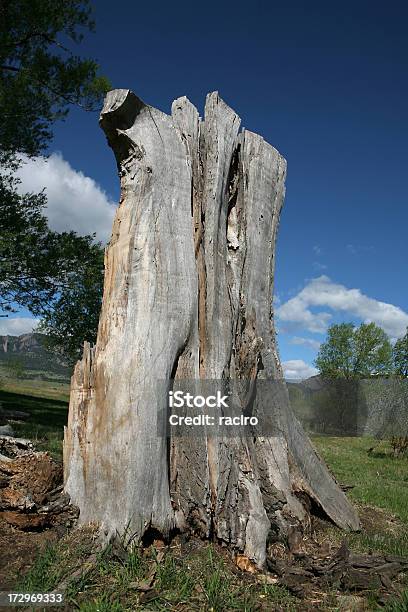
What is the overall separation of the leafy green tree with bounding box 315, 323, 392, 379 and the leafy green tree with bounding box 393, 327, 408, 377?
2110mm

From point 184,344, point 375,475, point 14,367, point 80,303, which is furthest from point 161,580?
point 14,367

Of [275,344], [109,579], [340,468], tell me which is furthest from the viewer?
[340,468]

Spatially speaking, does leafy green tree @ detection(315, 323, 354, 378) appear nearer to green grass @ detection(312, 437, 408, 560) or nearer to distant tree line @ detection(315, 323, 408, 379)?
distant tree line @ detection(315, 323, 408, 379)

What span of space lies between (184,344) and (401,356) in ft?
139

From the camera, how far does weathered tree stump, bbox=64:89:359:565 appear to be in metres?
3.87

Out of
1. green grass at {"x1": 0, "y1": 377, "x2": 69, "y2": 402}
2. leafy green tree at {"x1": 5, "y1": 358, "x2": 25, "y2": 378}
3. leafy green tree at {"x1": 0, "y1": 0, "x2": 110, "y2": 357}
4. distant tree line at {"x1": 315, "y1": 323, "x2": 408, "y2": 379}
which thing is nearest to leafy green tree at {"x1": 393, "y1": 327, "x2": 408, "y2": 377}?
distant tree line at {"x1": 315, "y1": 323, "x2": 408, "y2": 379}

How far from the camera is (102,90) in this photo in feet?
39.5

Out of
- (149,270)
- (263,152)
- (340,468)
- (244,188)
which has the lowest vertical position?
(340,468)

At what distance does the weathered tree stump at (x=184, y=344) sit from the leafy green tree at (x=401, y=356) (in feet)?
132

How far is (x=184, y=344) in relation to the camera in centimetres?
423

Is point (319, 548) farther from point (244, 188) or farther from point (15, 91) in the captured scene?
point (15, 91)

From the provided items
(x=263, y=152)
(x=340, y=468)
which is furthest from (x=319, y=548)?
(x=340, y=468)

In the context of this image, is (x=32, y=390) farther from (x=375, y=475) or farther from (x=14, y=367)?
(x=375, y=475)

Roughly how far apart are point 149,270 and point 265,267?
4.70 feet
